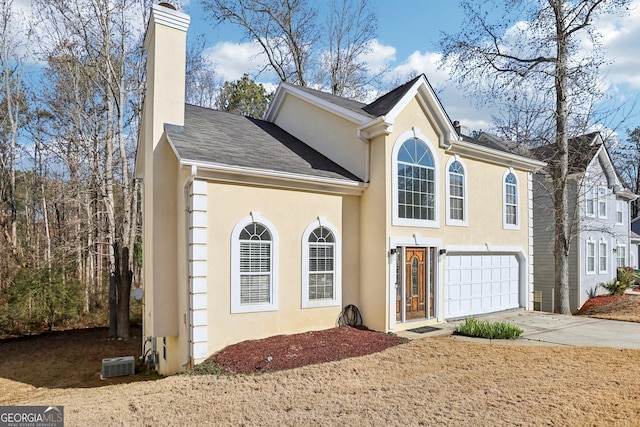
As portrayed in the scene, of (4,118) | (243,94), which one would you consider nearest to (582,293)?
(243,94)

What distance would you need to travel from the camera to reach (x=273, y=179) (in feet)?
29.9

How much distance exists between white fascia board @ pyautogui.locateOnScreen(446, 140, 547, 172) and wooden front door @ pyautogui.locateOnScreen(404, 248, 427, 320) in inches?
139

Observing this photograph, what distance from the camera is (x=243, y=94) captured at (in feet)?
81.9

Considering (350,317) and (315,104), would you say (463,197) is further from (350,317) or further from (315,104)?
(315,104)

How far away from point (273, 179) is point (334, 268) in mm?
2877

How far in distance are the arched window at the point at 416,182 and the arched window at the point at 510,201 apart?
4039 millimetres

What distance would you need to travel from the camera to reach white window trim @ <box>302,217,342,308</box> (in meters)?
9.54

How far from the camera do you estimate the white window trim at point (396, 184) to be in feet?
34.2

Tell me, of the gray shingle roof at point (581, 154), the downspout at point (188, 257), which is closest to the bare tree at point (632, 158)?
the gray shingle roof at point (581, 154)

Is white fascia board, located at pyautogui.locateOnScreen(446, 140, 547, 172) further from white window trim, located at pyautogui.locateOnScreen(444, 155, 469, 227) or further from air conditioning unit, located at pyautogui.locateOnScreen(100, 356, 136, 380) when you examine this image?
air conditioning unit, located at pyautogui.locateOnScreen(100, 356, 136, 380)

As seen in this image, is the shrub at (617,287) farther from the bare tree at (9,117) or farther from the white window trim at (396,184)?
the bare tree at (9,117)

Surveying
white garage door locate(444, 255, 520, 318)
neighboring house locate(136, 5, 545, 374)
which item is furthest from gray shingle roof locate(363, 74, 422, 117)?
white garage door locate(444, 255, 520, 318)

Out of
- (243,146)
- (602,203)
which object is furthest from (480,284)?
(602,203)

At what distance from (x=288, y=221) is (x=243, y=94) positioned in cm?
1797
